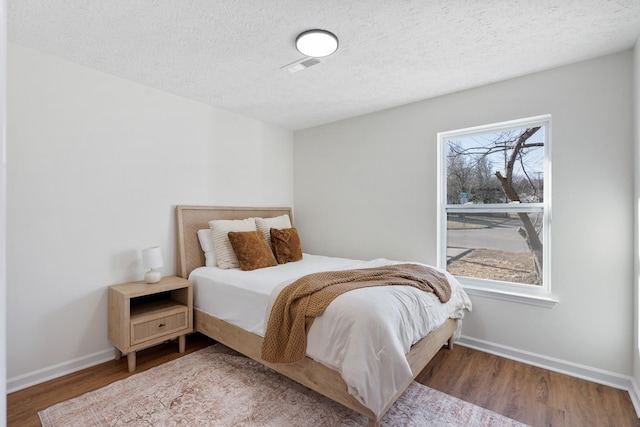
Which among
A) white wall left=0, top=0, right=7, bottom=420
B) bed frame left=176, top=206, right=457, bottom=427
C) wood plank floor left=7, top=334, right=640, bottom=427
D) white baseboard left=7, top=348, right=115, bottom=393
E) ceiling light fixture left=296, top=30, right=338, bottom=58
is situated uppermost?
ceiling light fixture left=296, top=30, right=338, bottom=58

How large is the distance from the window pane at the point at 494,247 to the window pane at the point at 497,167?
169 mm

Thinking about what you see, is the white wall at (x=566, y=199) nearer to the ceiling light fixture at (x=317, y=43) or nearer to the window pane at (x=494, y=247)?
the window pane at (x=494, y=247)

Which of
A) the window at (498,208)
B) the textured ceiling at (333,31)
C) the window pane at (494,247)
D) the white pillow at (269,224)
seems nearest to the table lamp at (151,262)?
the white pillow at (269,224)

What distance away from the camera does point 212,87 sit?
2.74 meters

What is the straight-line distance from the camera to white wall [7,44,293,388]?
2.06 metres

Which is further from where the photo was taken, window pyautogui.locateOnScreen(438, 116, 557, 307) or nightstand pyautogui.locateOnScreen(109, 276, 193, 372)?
window pyautogui.locateOnScreen(438, 116, 557, 307)

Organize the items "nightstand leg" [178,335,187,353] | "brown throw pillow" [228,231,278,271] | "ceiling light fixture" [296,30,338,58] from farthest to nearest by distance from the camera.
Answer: "brown throw pillow" [228,231,278,271] → "nightstand leg" [178,335,187,353] → "ceiling light fixture" [296,30,338,58]

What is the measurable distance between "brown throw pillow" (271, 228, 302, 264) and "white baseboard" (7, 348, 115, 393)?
5.35ft

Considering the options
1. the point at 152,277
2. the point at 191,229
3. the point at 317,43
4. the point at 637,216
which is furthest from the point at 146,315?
the point at 637,216

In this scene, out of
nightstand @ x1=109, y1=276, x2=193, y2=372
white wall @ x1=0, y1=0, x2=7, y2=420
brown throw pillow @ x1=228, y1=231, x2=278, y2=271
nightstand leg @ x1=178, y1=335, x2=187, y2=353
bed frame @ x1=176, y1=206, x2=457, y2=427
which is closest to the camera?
white wall @ x1=0, y1=0, x2=7, y2=420

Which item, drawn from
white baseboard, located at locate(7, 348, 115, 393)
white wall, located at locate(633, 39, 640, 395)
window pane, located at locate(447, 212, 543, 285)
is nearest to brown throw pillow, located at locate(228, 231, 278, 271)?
white baseboard, located at locate(7, 348, 115, 393)

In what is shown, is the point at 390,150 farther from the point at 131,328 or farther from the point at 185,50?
the point at 131,328

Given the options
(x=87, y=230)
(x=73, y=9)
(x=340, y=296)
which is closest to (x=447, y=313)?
(x=340, y=296)

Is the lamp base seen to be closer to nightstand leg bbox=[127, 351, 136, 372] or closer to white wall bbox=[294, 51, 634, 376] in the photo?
nightstand leg bbox=[127, 351, 136, 372]
